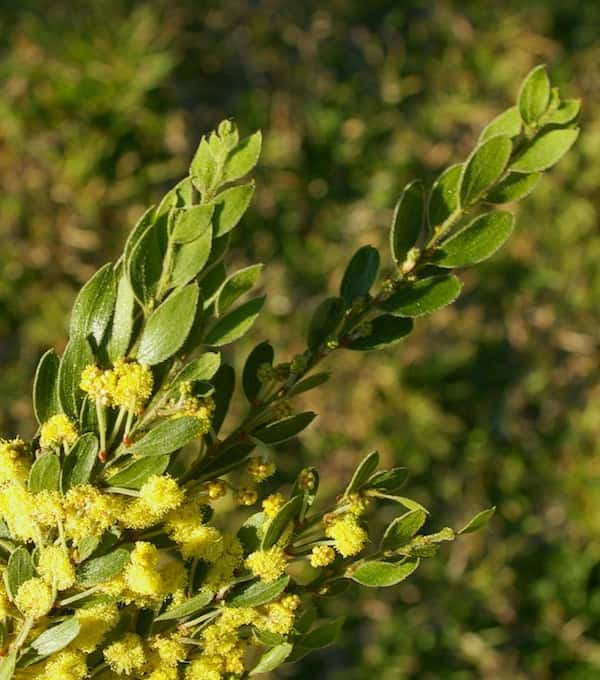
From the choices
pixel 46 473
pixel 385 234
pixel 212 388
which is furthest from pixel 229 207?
pixel 385 234

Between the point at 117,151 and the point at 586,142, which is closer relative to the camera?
the point at 117,151

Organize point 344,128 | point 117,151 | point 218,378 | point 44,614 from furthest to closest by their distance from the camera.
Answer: point 344,128 → point 117,151 → point 218,378 → point 44,614

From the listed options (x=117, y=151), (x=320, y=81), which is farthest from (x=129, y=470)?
(x=320, y=81)

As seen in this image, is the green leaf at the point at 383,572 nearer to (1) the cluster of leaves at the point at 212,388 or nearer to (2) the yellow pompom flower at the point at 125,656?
(1) the cluster of leaves at the point at 212,388

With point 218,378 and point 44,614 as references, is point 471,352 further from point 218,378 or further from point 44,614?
point 44,614

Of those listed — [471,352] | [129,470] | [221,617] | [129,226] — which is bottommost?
[471,352]

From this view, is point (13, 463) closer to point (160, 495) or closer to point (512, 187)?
point (160, 495)
